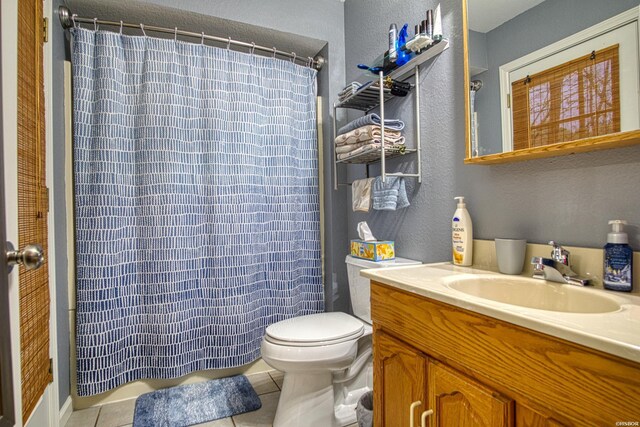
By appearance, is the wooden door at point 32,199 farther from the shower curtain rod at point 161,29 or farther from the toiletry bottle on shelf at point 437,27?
the toiletry bottle on shelf at point 437,27

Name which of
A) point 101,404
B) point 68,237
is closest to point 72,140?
point 68,237

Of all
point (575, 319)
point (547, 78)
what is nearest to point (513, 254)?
point (575, 319)

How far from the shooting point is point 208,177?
1817mm

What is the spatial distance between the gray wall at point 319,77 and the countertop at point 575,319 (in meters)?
1.19

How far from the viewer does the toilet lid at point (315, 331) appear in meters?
1.32

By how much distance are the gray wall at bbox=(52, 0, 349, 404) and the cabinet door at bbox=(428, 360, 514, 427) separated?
1284 mm

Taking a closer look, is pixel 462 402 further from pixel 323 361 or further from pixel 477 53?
pixel 477 53

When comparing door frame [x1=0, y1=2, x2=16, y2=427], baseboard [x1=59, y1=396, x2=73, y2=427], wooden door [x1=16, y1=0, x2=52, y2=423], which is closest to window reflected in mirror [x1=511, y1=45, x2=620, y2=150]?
door frame [x1=0, y1=2, x2=16, y2=427]

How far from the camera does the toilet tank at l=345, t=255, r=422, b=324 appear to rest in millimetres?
1543

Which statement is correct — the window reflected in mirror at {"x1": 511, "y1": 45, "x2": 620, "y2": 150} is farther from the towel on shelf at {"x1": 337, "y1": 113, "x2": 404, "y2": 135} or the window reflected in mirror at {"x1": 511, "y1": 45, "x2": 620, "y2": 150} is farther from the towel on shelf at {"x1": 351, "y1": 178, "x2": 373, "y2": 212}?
the towel on shelf at {"x1": 351, "y1": 178, "x2": 373, "y2": 212}

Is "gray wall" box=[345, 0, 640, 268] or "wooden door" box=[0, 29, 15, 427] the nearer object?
"wooden door" box=[0, 29, 15, 427]

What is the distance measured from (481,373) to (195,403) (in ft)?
5.04

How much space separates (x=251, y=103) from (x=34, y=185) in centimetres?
114

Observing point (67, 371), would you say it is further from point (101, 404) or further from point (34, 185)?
point (34, 185)
